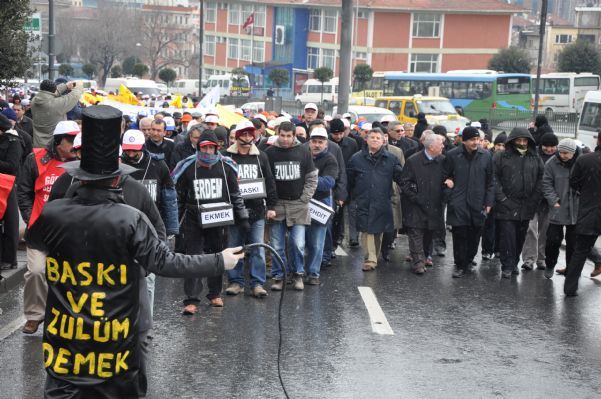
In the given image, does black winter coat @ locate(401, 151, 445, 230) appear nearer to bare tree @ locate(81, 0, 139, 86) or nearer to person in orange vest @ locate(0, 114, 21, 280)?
person in orange vest @ locate(0, 114, 21, 280)

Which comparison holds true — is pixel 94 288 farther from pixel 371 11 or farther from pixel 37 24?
pixel 371 11

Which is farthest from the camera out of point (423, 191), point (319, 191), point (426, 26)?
point (426, 26)

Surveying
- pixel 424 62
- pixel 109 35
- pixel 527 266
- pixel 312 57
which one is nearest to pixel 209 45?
pixel 109 35

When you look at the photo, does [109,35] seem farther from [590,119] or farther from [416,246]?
[416,246]

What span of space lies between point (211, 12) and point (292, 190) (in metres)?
95.7

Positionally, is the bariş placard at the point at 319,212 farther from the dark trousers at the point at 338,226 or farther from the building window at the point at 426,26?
the building window at the point at 426,26

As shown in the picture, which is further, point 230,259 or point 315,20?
point 315,20

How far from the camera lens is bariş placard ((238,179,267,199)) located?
10.1 metres

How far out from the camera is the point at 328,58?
8850 centimetres

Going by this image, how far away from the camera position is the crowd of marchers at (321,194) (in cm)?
929

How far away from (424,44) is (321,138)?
74888mm

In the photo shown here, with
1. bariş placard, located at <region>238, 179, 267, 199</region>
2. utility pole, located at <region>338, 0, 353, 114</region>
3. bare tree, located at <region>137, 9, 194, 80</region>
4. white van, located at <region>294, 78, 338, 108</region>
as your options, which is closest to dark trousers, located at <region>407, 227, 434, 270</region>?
bariş placard, located at <region>238, 179, 267, 199</region>

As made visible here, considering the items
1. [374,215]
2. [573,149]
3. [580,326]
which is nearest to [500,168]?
[573,149]

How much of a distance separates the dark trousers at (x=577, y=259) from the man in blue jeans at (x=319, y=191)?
2.79 meters
